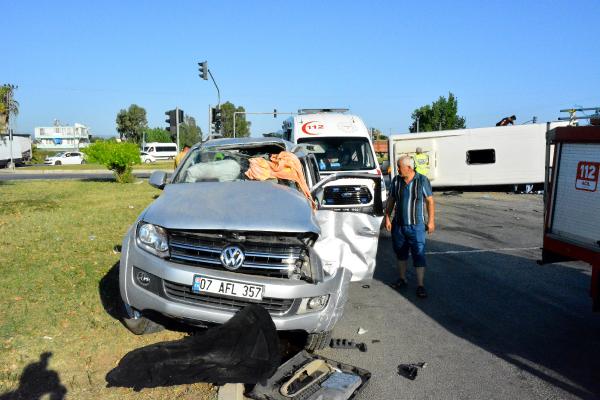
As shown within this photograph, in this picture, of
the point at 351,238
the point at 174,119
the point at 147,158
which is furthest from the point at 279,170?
the point at 147,158

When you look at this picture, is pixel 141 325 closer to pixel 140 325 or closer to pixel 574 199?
pixel 140 325

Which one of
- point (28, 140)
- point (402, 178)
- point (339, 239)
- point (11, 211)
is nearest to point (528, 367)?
point (339, 239)

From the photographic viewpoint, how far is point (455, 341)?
199 inches

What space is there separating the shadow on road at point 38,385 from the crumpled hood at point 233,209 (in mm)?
1353

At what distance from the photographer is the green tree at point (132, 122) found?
86.4 m

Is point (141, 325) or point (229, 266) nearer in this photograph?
point (229, 266)

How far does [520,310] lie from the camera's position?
19.7ft

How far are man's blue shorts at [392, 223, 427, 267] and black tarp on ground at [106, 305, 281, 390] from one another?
3.20 meters

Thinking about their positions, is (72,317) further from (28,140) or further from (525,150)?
(28,140)

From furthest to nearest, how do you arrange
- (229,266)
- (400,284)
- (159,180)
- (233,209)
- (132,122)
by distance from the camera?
(132,122), (400,284), (159,180), (233,209), (229,266)

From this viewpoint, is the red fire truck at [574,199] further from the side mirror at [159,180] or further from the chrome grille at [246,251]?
the side mirror at [159,180]

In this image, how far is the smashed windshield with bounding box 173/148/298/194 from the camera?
5.63 m

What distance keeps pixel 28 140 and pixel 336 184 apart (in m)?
55.4

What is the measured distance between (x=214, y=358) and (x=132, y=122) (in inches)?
3496
